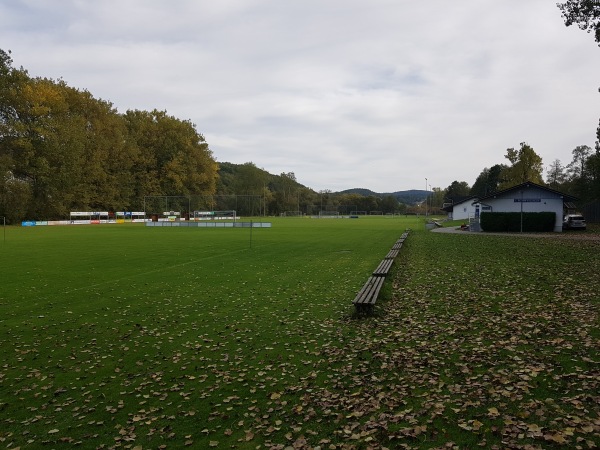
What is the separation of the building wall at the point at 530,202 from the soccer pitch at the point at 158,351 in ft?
100

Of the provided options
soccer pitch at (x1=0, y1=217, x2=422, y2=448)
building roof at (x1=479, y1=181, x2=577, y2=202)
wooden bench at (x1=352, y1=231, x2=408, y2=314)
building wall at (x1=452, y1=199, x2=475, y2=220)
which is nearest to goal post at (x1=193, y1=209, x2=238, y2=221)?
building wall at (x1=452, y1=199, x2=475, y2=220)

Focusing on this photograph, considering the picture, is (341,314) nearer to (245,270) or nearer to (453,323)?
(453,323)

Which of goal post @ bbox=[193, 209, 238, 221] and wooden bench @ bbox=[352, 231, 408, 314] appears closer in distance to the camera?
wooden bench @ bbox=[352, 231, 408, 314]

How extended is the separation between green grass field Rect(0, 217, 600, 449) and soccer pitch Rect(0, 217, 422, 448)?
0.10 ft

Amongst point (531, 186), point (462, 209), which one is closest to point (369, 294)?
point (531, 186)

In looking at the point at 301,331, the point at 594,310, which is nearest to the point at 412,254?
the point at 594,310

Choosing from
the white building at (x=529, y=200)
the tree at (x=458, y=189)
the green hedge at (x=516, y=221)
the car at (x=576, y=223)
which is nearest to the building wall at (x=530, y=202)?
the white building at (x=529, y=200)

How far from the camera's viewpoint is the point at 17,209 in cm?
5788

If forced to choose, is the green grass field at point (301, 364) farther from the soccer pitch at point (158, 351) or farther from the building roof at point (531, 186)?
the building roof at point (531, 186)

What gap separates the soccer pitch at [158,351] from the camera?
5035 millimetres

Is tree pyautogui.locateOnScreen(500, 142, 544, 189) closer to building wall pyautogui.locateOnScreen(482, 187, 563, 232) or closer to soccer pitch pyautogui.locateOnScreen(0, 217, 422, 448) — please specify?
building wall pyautogui.locateOnScreen(482, 187, 563, 232)

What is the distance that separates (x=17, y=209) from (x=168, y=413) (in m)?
63.7

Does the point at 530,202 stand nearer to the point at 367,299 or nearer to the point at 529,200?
the point at 529,200

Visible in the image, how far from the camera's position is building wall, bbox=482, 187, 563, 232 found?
39.2m
